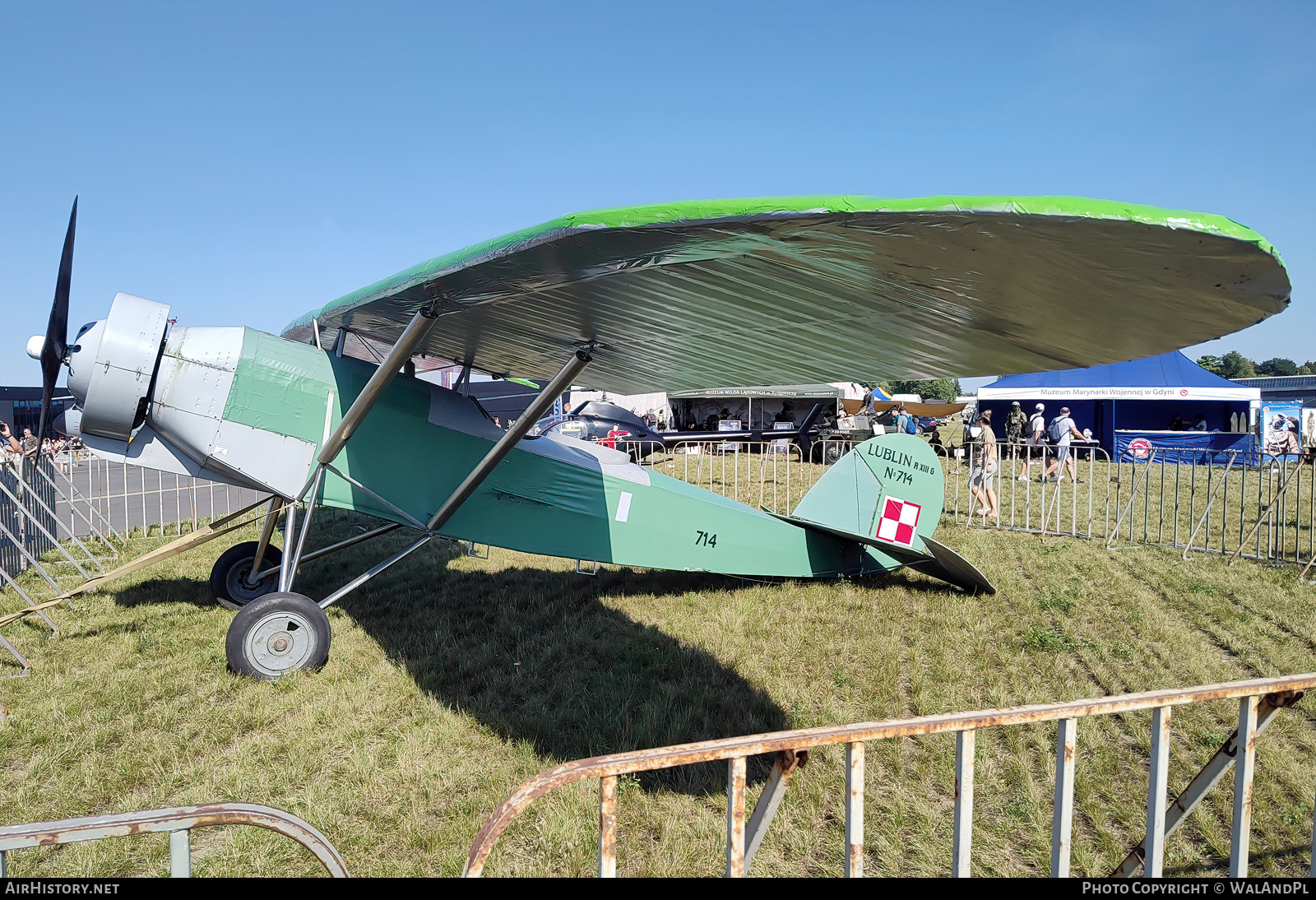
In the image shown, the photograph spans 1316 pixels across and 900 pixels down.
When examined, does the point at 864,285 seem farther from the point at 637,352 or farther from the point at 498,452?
the point at 498,452

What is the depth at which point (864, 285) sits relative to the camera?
2.93m

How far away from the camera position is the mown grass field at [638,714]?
3.04 m

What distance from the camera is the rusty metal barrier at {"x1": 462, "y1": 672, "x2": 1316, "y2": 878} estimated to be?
5.03 feet

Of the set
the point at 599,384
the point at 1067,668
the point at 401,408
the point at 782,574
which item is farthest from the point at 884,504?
the point at 401,408

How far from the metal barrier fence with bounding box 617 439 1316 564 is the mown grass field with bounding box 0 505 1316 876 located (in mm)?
2121

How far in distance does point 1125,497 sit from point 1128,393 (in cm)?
851

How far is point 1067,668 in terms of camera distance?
5125 millimetres

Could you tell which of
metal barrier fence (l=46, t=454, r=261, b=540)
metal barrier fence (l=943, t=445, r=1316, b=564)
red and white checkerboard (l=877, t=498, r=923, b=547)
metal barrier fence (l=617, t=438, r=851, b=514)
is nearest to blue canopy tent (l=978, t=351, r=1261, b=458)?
metal barrier fence (l=943, t=445, r=1316, b=564)

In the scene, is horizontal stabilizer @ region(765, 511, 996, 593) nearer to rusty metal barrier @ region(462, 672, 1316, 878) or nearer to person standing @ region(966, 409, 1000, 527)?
rusty metal barrier @ region(462, 672, 1316, 878)

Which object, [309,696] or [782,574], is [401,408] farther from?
[782,574]

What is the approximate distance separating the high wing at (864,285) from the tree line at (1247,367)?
444 feet

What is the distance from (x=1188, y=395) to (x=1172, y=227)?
906 inches

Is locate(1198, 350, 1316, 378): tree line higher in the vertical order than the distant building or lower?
higher
